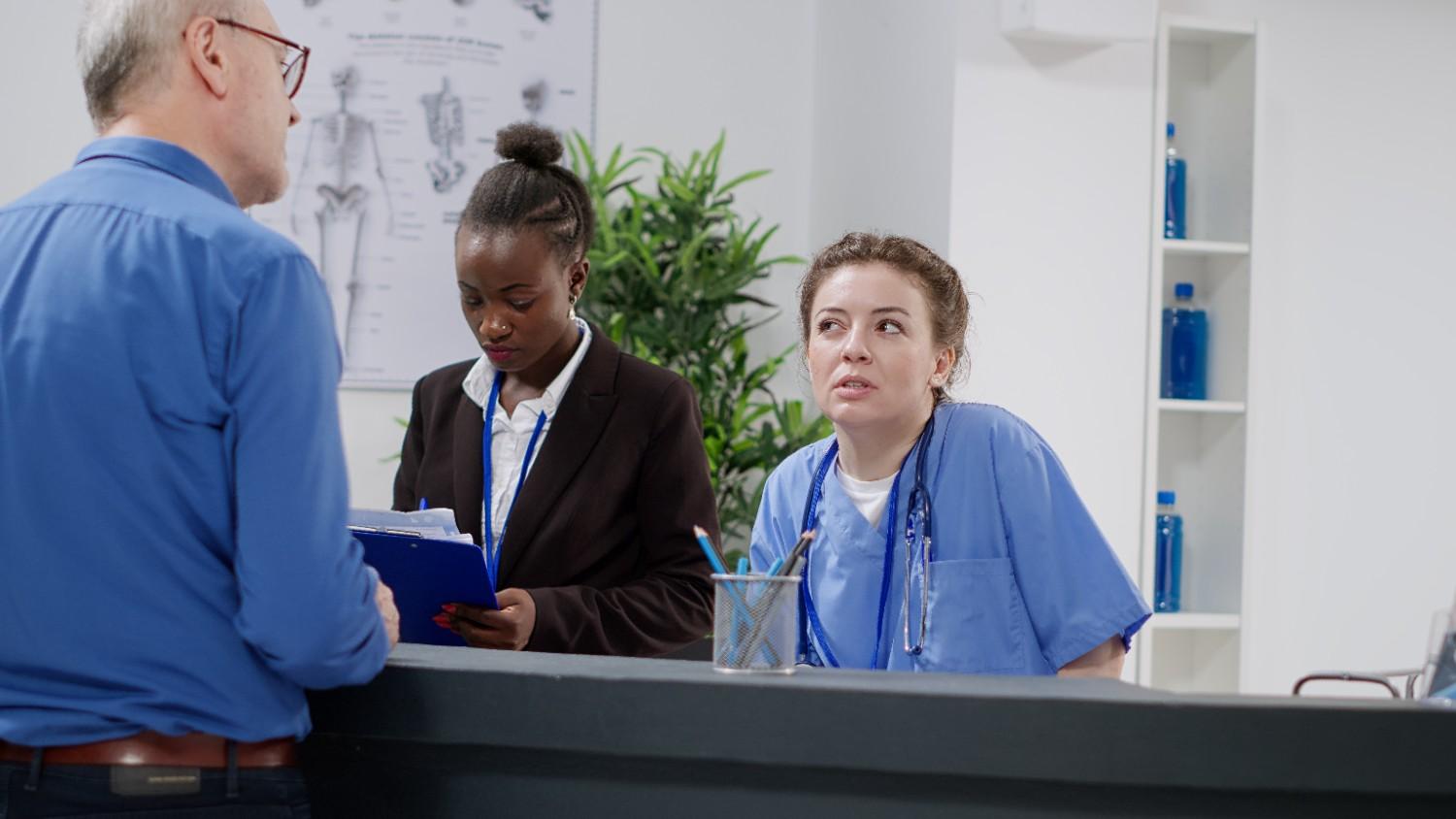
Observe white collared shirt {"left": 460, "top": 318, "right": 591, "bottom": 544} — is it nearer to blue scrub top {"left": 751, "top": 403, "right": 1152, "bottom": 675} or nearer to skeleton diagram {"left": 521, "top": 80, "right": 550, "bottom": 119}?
blue scrub top {"left": 751, "top": 403, "right": 1152, "bottom": 675}

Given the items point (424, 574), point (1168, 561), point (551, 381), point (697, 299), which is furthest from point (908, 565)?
point (697, 299)

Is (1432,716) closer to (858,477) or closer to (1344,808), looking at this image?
(1344,808)

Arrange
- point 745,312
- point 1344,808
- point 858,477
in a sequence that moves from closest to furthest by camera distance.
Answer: point 1344,808, point 858,477, point 745,312

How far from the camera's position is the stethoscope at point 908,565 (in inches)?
70.4

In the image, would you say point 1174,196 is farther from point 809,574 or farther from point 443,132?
point 809,574

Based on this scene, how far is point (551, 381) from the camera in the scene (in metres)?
2.26

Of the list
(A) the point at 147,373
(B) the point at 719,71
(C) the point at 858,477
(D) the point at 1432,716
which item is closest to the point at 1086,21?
(B) the point at 719,71

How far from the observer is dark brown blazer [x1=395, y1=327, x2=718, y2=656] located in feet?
6.97

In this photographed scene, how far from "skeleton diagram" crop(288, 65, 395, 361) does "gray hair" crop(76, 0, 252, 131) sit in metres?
2.88

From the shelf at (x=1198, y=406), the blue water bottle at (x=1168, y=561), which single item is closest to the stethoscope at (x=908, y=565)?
the shelf at (x=1198, y=406)

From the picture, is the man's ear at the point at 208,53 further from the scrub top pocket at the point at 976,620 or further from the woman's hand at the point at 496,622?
the scrub top pocket at the point at 976,620

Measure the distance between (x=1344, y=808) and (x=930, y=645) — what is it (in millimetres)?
618

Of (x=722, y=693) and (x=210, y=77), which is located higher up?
(x=210, y=77)

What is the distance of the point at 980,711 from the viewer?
122 centimetres
